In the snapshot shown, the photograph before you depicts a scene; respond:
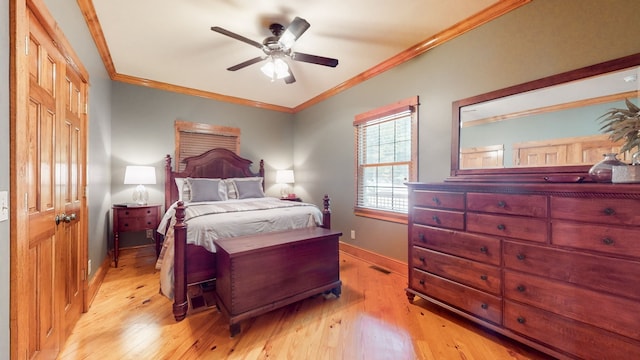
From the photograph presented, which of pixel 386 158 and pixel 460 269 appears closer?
pixel 460 269

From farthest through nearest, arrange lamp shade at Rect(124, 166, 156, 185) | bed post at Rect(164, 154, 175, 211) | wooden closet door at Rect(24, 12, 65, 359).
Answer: bed post at Rect(164, 154, 175, 211)
lamp shade at Rect(124, 166, 156, 185)
wooden closet door at Rect(24, 12, 65, 359)

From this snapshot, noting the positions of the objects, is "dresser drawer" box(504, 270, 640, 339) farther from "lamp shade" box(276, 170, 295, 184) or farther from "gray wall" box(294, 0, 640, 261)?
"lamp shade" box(276, 170, 295, 184)

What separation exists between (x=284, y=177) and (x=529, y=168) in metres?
3.67

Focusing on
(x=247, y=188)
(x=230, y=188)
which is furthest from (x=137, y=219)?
(x=247, y=188)

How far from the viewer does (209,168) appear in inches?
168

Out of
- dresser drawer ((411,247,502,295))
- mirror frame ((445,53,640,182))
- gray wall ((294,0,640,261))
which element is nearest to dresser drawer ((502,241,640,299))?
dresser drawer ((411,247,502,295))

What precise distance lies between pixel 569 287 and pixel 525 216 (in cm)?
43

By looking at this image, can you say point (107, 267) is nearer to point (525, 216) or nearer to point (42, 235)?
point (42, 235)

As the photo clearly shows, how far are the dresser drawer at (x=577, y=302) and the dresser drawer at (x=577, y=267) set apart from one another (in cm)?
4

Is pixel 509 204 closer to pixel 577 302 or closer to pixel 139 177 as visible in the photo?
pixel 577 302

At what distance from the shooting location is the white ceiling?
2.19 meters

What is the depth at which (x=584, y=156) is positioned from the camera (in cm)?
175
